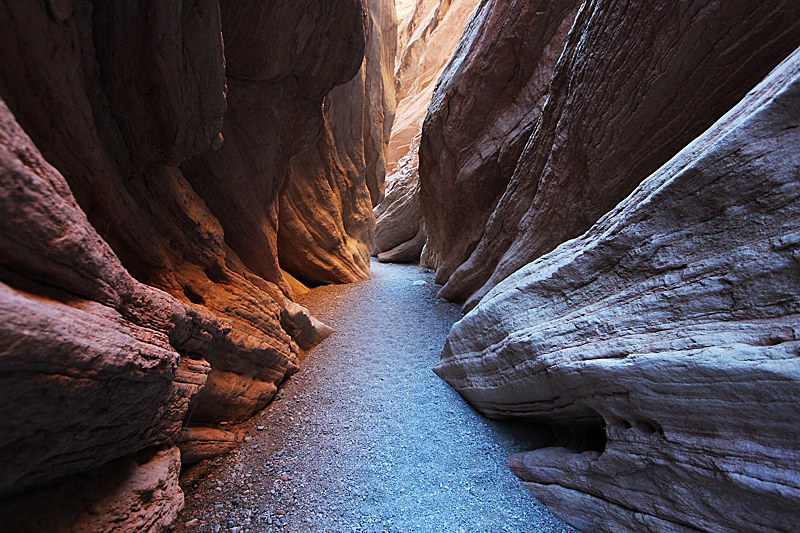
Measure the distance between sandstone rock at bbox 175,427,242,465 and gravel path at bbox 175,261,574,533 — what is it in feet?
0.31

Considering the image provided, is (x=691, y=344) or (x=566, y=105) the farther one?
(x=566, y=105)

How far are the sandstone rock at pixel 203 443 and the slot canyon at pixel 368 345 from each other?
19 millimetres

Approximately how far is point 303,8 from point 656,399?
3.84 m

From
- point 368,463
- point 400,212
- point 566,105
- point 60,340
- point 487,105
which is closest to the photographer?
point 60,340

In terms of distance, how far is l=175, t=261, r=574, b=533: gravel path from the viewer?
6.13 ft

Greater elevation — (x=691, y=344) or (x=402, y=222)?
(x=402, y=222)

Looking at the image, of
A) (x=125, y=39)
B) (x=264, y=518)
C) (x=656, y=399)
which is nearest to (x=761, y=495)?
(x=656, y=399)

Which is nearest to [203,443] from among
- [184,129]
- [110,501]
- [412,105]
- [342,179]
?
[110,501]

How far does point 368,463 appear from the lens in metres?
2.28

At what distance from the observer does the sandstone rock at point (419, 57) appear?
1739 centimetres

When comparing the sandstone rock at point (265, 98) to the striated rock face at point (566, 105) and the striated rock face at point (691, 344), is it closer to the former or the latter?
the striated rock face at point (566, 105)

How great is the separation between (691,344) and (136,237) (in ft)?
10.6

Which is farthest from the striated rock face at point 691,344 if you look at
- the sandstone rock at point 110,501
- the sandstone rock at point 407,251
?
the sandstone rock at point 407,251

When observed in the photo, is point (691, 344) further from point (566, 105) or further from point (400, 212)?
point (400, 212)
